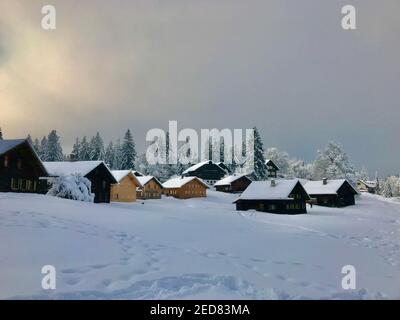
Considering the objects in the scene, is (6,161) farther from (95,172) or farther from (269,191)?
(269,191)

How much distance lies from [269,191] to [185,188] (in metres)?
31.2

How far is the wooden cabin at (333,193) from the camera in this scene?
72125 millimetres

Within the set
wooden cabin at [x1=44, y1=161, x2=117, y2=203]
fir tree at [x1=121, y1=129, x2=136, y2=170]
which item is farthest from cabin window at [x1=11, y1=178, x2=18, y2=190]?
fir tree at [x1=121, y1=129, x2=136, y2=170]

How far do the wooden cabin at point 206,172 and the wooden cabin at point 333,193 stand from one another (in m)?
37.2

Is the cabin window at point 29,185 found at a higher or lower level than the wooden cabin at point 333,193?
higher

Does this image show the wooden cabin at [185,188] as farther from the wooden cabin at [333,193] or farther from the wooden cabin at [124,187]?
the wooden cabin at [333,193]

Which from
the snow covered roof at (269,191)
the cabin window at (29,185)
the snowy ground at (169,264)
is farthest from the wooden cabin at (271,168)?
the snowy ground at (169,264)

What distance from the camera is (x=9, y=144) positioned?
3925cm

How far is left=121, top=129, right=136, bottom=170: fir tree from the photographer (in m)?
99.6

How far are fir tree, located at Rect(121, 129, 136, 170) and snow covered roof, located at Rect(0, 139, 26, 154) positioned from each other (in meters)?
59.7

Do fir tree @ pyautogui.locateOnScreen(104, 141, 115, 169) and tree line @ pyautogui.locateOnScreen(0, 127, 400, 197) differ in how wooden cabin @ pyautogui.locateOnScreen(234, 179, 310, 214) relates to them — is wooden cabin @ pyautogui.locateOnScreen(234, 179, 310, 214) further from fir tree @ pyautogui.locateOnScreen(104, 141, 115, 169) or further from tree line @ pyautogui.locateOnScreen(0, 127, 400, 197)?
fir tree @ pyautogui.locateOnScreen(104, 141, 115, 169)
